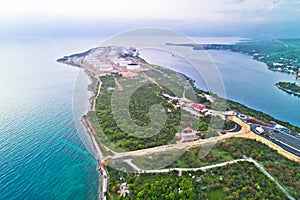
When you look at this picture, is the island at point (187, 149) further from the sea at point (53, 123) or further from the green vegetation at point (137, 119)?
the sea at point (53, 123)

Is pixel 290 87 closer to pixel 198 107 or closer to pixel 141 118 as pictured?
pixel 198 107

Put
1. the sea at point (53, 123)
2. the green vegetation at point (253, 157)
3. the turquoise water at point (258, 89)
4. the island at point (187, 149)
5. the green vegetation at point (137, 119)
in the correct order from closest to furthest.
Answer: the island at point (187, 149) < the green vegetation at point (253, 157) < the sea at point (53, 123) < the green vegetation at point (137, 119) < the turquoise water at point (258, 89)

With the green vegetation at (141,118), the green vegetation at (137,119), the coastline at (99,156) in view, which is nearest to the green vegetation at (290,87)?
the green vegetation at (141,118)

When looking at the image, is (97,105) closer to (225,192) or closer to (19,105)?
(19,105)

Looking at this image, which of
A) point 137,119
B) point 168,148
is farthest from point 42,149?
point 168,148

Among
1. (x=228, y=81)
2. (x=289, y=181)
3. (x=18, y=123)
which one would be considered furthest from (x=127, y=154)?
(x=228, y=81)
